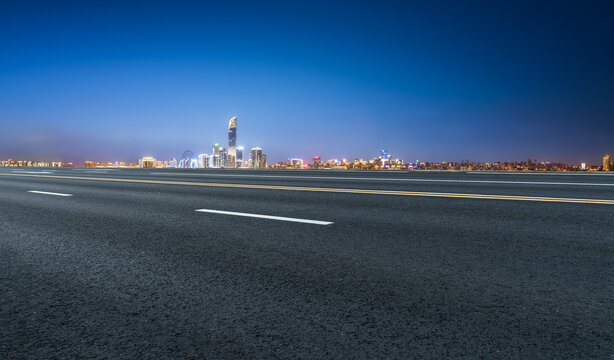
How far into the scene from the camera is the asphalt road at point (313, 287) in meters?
1.99

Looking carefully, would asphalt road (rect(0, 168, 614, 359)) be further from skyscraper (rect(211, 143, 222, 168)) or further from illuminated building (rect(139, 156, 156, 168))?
skyscraper (rect(211, 143, 222, 168))

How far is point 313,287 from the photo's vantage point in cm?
285

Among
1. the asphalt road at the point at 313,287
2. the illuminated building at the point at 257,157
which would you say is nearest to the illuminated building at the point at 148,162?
the illuminated building at the point at 257,157

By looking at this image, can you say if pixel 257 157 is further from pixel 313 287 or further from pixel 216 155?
pixel 313 287

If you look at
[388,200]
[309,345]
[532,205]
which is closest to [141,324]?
[309,345]

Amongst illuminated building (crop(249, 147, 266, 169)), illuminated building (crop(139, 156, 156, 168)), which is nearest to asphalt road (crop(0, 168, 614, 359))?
illuminated building (crop(139, 156, 156, 168))

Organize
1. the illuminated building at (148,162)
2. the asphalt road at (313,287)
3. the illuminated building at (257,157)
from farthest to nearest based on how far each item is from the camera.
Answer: the illuminated building at (257,157)
the illuminated building at (148,162)
the asphalt road at (313,287)

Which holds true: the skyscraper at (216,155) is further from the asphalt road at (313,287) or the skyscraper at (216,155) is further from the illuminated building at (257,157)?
the asphalt road at (313,287)

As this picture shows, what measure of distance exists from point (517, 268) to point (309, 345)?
2218 mm

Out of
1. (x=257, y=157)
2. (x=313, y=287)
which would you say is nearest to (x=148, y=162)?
(x=257, y=157)

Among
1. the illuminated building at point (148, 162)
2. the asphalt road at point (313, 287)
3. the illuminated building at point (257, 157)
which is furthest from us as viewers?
the illuminated building at point (257, 157)

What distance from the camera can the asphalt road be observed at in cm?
199

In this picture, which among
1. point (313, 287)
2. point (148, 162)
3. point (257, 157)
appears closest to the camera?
point (313, 287)

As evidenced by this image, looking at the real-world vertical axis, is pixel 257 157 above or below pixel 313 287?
above
